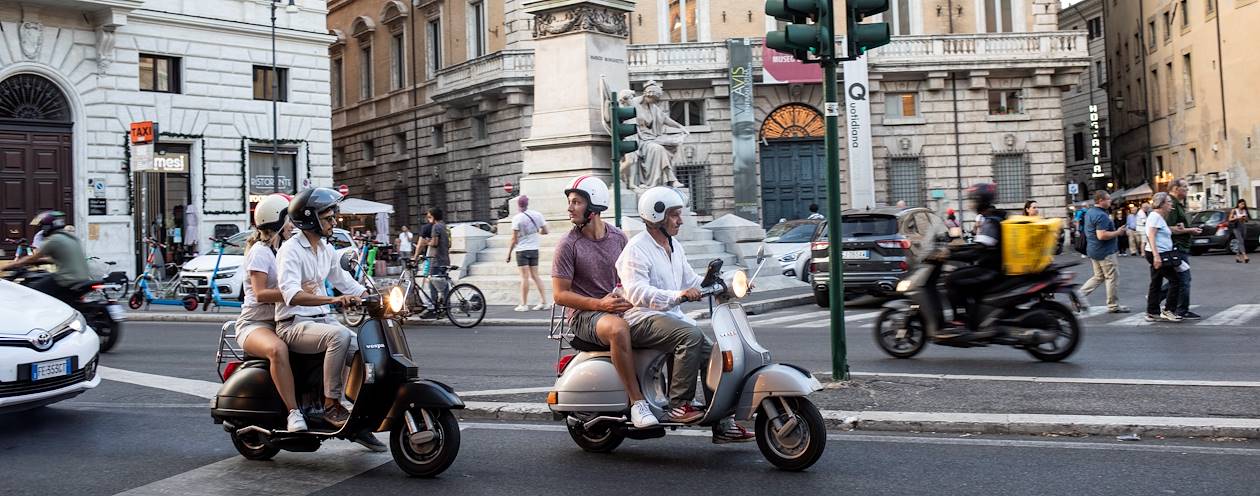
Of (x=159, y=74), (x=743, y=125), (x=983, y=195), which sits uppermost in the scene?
(x=159, y=74)

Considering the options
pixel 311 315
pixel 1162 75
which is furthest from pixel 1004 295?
pixel 1162 75

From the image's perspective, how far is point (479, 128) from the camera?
4262cm

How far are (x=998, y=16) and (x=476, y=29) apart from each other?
1802 centimetres

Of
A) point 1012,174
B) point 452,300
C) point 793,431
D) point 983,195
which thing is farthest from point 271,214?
point 1012,174

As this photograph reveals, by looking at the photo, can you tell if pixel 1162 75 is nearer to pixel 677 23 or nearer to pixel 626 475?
pixel 677 23

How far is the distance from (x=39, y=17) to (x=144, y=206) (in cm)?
512

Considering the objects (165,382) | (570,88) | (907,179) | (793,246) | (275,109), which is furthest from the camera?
(907,179)

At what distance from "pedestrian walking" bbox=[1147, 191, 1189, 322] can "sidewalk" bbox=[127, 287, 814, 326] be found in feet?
16.6

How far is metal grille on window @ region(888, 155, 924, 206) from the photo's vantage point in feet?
132

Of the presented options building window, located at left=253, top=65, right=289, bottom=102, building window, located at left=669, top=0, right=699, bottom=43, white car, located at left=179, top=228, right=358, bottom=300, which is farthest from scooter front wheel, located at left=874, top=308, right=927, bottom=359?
building window, located at left=669, top=0, right=699, bottom=43

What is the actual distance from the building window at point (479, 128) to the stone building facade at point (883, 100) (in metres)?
0.08

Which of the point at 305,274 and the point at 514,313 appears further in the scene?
the point at 514,313

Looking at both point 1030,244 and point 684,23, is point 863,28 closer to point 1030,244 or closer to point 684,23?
point 1030,244

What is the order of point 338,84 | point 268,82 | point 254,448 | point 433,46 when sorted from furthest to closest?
point 338,84
point 433,46
point 268,82
point 254,448
